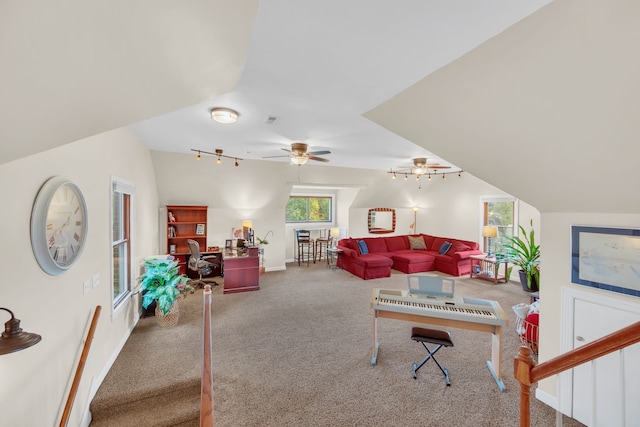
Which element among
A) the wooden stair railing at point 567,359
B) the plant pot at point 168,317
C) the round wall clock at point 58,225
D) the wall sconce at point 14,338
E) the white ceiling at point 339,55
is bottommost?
the plant pot at point 168,317

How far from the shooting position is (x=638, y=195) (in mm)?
1874

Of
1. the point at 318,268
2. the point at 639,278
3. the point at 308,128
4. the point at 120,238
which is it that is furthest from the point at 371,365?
the point at 318,268

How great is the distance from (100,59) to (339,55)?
1325 mm

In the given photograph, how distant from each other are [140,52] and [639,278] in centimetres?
357

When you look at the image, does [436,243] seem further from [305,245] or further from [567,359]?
[567,359]

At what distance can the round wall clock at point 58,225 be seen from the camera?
1669mm

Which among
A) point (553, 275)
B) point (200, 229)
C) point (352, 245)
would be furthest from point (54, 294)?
point (352, 245)

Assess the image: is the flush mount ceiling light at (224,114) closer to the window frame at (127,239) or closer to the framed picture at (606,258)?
the window frame at (127,239)

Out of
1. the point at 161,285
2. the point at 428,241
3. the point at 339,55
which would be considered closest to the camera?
A: the point at 339,55

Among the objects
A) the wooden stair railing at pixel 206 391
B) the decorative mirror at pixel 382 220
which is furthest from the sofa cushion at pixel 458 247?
the wooden stair railing at pixel 206 391

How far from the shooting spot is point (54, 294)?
6.21 feet

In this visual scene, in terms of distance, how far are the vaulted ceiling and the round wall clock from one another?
53 cm

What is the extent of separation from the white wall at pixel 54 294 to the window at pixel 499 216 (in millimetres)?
8146

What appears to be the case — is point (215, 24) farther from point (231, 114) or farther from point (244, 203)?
point (244, 203)
